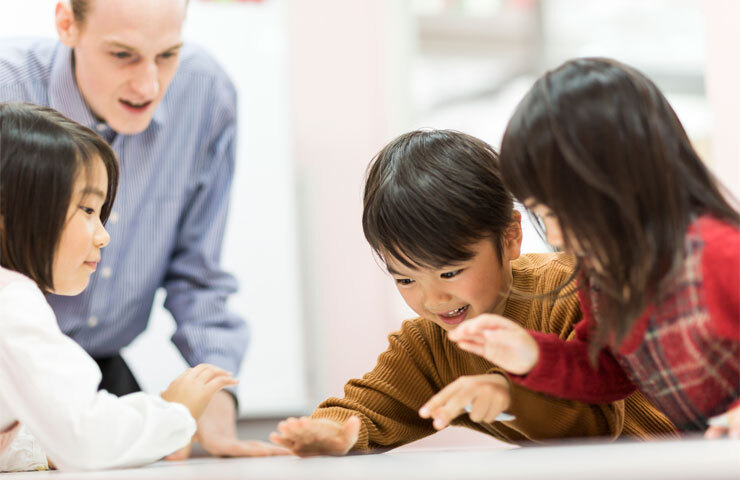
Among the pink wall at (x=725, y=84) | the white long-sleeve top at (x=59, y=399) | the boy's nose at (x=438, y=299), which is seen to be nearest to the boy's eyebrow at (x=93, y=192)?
the white long-sleeve top at (x=59, y=399)

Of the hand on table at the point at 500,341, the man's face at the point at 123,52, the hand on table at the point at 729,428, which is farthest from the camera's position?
the man's face at the point at 123,52

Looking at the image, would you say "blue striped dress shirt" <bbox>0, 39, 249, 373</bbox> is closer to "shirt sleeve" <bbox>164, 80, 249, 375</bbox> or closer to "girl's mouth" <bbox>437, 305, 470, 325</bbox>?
"shirt sleeve" <bbox>164, 80, 249, 375</bbox>

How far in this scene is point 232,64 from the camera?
1832mm

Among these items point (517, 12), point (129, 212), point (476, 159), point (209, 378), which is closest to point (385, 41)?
point (517, 12)

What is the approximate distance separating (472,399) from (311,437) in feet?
0.48

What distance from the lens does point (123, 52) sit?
1.07 m

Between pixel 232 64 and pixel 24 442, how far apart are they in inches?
46.3

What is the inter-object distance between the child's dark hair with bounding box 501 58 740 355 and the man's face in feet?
1.94

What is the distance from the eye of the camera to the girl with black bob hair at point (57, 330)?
64cm

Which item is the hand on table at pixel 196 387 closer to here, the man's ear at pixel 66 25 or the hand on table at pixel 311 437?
the hand on table at pixel 311 437

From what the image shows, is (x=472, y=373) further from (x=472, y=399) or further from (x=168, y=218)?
(x=168, y=218)

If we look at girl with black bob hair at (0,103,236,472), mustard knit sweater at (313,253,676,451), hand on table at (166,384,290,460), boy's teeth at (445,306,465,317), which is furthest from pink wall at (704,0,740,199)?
girl with black bob hair at (0,103,236,472)

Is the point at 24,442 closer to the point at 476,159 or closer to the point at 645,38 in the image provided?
the point at 476,159

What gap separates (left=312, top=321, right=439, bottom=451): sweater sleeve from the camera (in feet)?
2.91
